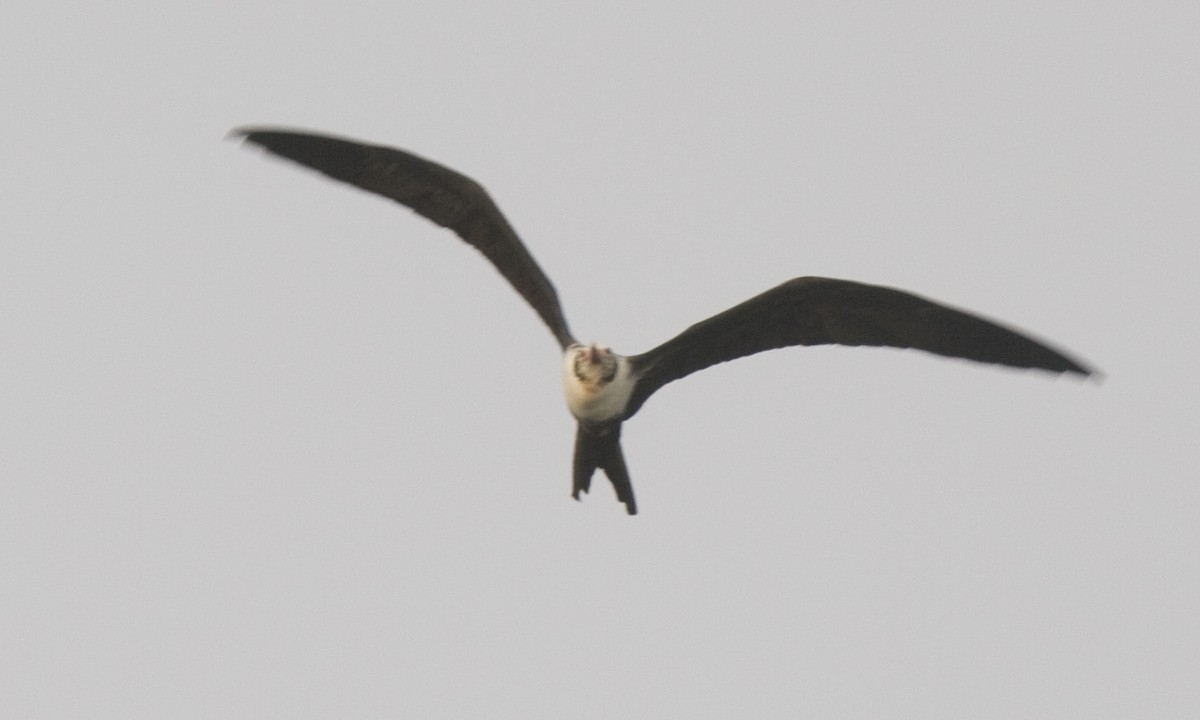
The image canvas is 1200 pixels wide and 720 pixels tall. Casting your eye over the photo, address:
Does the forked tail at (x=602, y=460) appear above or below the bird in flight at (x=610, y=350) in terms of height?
below

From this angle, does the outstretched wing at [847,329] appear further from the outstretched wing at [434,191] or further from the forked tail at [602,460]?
the outstretched wing at [434,191]

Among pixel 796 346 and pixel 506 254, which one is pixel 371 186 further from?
pixel 796 346

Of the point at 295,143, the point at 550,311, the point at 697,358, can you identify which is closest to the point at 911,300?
the point at 697,358

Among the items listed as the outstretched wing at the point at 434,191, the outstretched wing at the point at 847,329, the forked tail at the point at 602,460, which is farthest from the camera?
the outstretched wing at the point at 434,191

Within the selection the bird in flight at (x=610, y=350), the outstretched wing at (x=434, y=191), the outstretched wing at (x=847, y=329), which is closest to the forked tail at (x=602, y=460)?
the bird in flight at (x=610, y=350)

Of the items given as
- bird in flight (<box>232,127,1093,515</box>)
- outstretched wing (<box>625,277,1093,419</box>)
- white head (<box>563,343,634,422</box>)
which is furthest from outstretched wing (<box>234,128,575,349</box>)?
outstretched wing (<box>625,277,1093,419</box>)

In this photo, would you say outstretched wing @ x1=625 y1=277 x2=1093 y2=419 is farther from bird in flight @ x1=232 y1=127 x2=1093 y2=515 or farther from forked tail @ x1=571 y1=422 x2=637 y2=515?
forked tail @ x1=571 y1=422 x2=637 y2=515

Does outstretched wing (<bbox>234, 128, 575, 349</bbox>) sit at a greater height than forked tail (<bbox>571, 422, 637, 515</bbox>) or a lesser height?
greater
